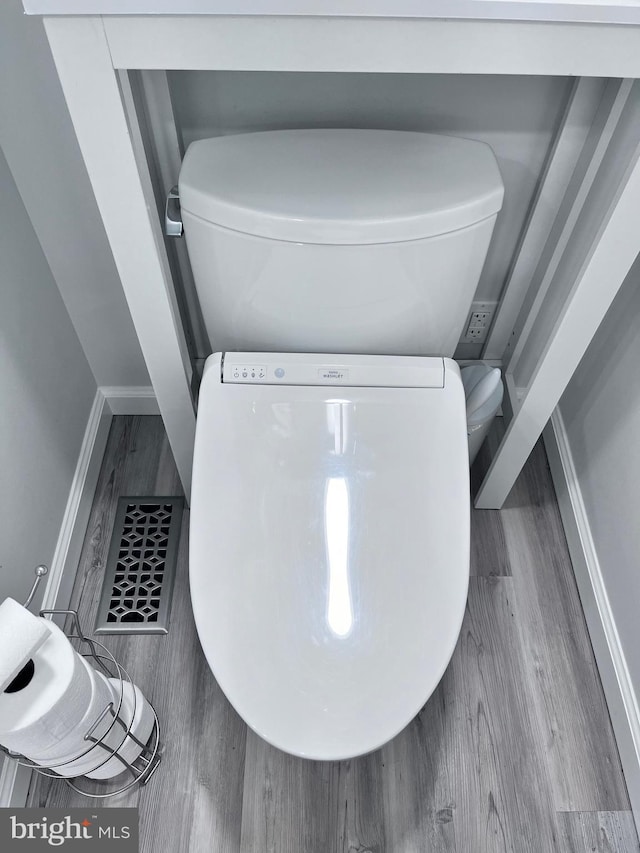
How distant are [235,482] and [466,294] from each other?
1.48ft

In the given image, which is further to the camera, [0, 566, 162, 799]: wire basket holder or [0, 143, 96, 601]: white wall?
[0, 143, 96, 601]: white wall

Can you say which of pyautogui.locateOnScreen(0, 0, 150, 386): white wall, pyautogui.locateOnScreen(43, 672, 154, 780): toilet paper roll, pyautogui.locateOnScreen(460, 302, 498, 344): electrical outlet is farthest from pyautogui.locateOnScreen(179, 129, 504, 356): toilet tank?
pyautogui.locateOnScreen(43, 672, 154, 780): toilet paper roll

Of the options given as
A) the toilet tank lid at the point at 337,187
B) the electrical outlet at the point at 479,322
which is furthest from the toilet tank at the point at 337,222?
the electrical outlet at the point at 479,322

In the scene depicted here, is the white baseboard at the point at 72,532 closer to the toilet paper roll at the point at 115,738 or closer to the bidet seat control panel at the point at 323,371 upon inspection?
the toilet paper roll at the point at 115,738

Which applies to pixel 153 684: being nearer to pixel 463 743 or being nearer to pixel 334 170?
pixel 463 743

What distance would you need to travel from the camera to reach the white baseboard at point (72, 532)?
3.50 ft

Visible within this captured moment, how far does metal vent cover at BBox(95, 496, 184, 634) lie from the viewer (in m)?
1.28

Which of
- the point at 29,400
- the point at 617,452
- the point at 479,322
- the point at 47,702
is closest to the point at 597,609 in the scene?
the point at 617,452

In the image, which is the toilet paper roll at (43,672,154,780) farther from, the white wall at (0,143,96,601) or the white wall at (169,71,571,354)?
the white wall at (169,71,571,354)

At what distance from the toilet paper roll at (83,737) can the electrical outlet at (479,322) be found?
0.93 meters

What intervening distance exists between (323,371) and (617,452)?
574 mm

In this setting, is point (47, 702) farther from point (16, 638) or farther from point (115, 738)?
point (115, 738)

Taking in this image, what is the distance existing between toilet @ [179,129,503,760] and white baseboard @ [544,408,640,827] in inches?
18.3

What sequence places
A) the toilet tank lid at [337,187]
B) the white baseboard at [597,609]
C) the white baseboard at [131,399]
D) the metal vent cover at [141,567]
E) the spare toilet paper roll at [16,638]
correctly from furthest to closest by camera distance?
the white baseboard at [131,399], the metal vent cover at [141,567], the white baseboard at [597,609], the toilet tank lid at [337,187], the spare toilet paper roll at [16,638]
